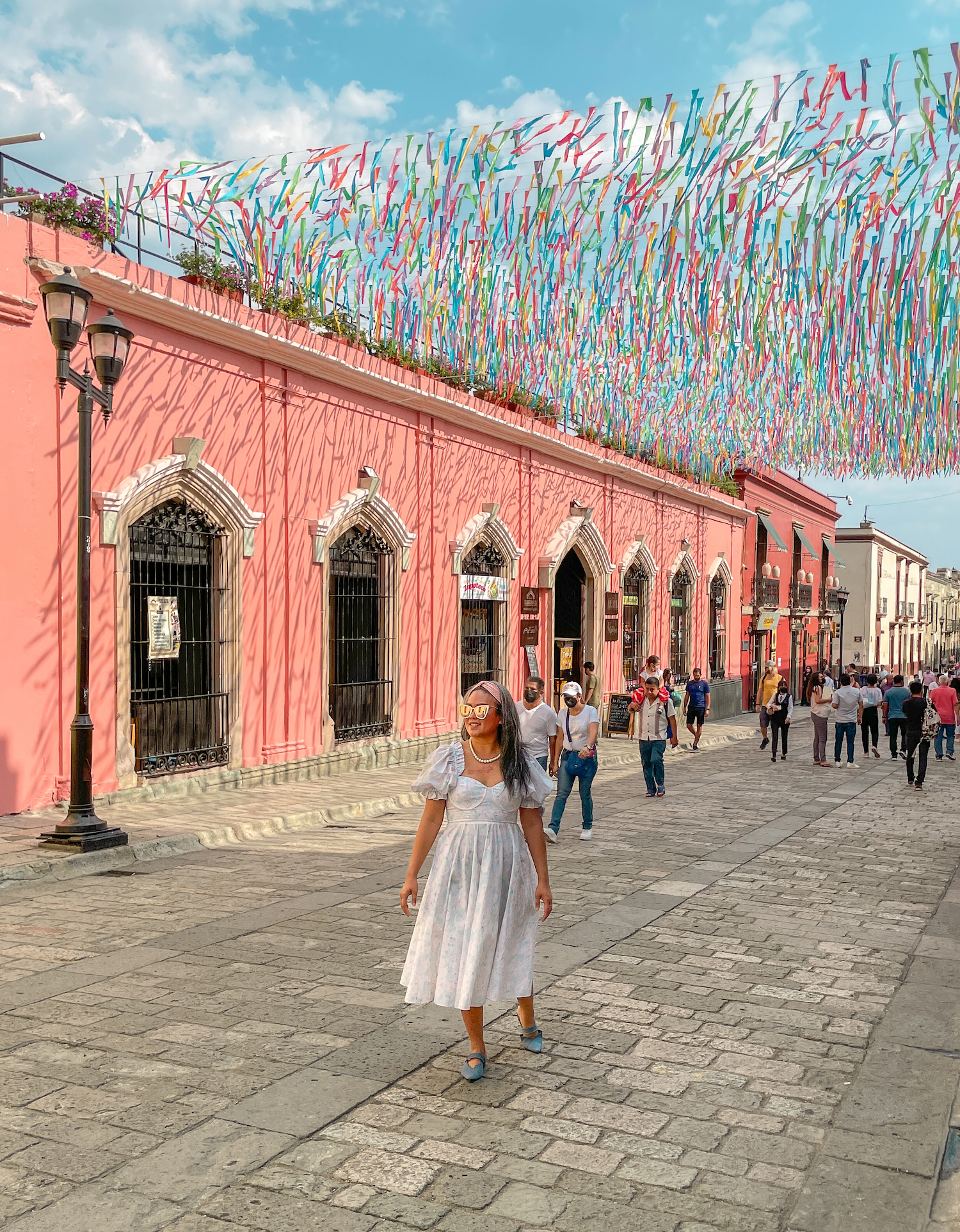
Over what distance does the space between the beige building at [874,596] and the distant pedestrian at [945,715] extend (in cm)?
3284

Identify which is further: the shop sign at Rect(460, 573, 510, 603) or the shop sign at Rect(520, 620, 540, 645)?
the shop sign at Rect(520, 620, 540, 645)

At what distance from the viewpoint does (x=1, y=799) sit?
415 inches

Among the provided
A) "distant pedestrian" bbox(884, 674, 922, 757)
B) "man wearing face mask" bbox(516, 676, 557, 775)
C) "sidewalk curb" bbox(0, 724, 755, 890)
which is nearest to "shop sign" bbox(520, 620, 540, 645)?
"distant pedestrian" bbox(884, 674, 922, 757)

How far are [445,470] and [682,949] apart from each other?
41.1 ft

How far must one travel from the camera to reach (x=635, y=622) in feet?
87.9

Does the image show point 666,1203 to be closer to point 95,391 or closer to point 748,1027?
point 748,1027

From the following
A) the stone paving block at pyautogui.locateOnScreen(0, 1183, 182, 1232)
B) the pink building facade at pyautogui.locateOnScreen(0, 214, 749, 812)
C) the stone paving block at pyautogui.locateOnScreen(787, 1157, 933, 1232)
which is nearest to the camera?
the stone paving block at pyautogui.locateOnScreen(0, 1183, 182, 1232)

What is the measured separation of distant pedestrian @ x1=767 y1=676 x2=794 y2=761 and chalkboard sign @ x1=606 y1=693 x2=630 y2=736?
4377mm

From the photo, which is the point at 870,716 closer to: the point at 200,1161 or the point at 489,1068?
the point at 489,1068

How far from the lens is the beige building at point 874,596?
57.8 meters

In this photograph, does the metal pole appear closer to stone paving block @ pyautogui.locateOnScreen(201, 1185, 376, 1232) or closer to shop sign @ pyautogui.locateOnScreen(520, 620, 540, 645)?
stone paving block @ pyautogui.locateOnScreen(201, 1185, 376, 1232)

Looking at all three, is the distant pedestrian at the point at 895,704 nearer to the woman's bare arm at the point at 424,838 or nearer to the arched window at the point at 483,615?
the arched window at the point at 483,615

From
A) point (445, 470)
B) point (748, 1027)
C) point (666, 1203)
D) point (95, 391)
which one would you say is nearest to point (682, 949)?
point (748, 1027)

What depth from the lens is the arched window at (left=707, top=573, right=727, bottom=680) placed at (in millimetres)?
32219
